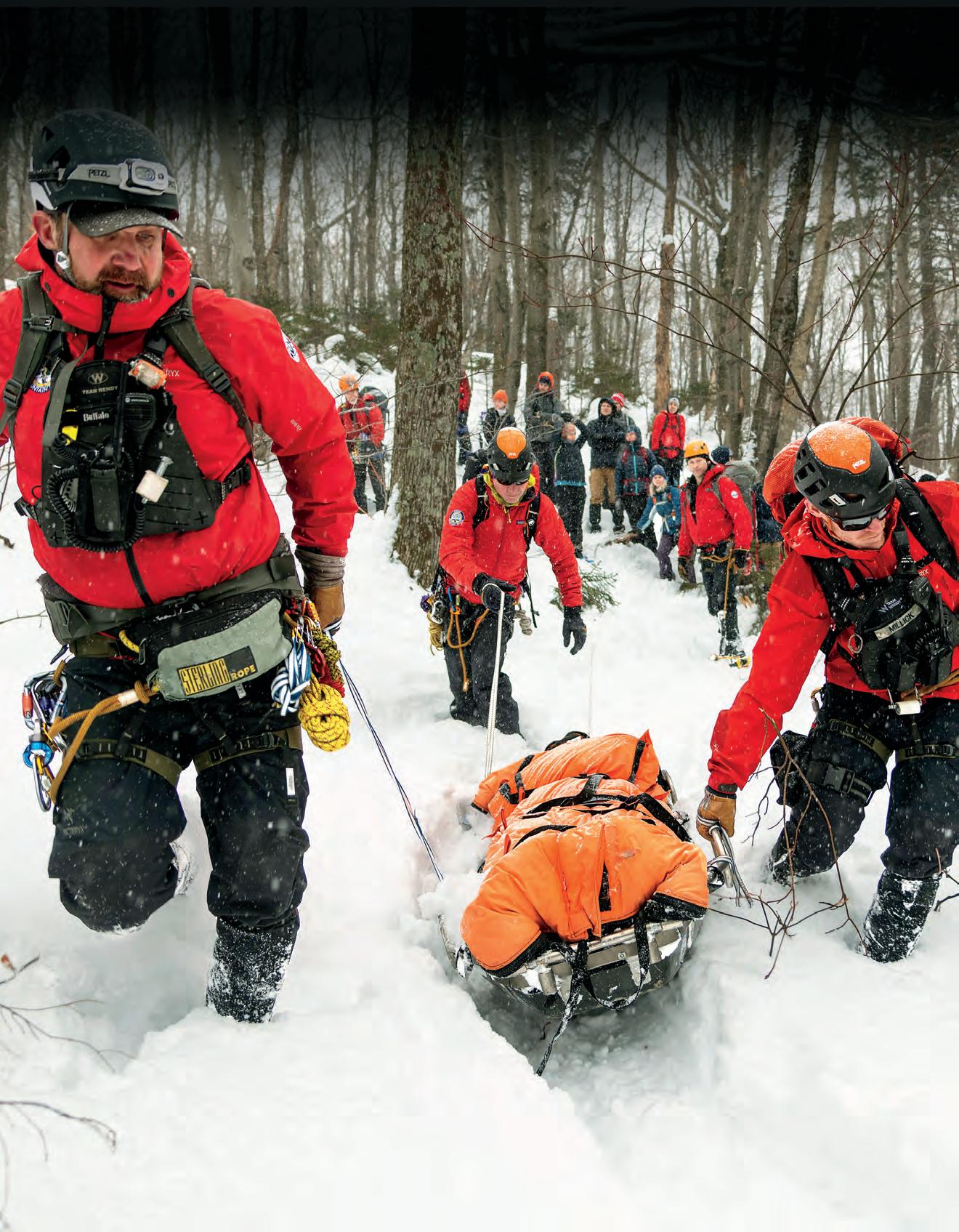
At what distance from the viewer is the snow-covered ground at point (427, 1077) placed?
200 centimetres

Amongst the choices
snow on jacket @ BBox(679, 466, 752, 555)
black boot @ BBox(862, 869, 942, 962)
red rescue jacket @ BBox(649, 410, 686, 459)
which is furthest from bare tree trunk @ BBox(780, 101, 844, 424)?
black boot @ BBox(862, 869, 942, 962)

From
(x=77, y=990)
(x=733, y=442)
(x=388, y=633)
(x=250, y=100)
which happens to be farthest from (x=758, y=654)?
(x=250, y=100)

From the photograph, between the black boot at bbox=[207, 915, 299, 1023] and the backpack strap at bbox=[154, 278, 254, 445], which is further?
the black boot at bbox=[207, 915, 299, 1023]

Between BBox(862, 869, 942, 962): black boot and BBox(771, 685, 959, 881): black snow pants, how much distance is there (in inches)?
1.6

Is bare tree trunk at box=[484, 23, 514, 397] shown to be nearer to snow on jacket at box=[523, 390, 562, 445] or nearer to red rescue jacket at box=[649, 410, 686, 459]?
snow on jacket at box=[523, 390, 562, 445]

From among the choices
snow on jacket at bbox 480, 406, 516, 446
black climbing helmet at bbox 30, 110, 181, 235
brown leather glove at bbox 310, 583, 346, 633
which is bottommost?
snow on jacket at bbox 480, 406, 516, 446

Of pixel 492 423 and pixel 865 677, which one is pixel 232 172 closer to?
pixel 492 423

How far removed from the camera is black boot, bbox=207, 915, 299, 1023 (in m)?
2.59

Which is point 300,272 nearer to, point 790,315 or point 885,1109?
point 790,315

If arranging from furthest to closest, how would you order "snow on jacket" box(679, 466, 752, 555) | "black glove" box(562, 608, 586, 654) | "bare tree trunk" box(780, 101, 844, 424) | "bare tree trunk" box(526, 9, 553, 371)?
"bare tree trunk" box(526, 9, 553, 371) → "bare tree trunk" box(780, 101, 844, 424) → "snow on jacket" box(679, 466, 752, 555) → "black glove" box(562, 608, 586, 654)

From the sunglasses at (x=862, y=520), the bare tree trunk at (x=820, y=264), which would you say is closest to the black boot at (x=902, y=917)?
the sunglasses at (x=862, y=520)

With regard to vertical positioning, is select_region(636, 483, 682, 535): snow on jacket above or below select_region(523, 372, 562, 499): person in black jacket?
below

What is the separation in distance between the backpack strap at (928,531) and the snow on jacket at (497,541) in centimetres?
300

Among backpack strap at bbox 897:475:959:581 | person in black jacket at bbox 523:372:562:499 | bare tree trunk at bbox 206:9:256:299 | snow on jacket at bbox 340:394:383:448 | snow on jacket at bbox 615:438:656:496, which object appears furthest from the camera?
snow on jacket at bbox 615:438:656:496
